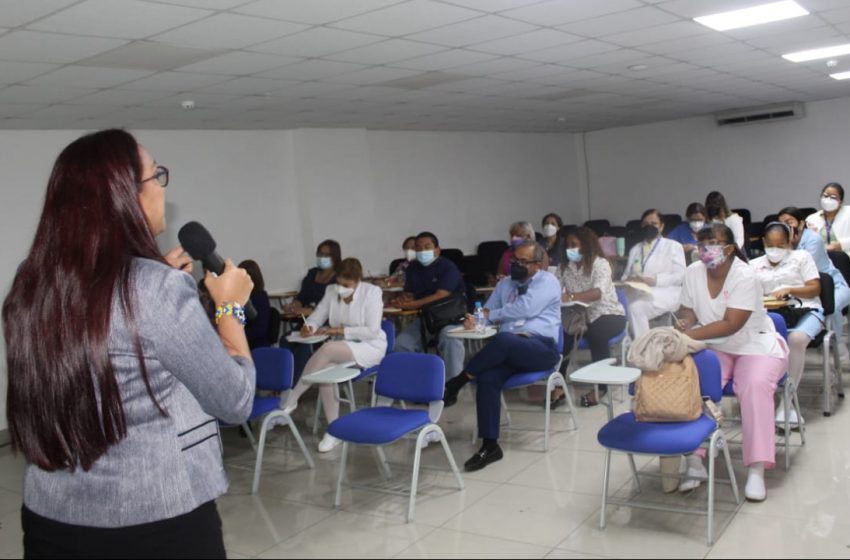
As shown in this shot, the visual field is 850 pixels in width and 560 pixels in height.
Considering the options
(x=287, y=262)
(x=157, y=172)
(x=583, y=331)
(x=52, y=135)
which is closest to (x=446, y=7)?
(x=583, y=331)

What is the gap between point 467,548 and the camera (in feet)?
12.0

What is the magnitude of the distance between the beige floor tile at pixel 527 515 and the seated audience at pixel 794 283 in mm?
1802

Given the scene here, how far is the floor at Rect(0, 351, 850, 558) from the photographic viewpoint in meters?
3.54

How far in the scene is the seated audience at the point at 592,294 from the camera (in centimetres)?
619

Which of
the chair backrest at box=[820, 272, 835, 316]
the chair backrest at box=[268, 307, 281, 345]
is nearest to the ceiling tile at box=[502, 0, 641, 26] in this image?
the chair backrest at box=[820, 272, 835, 316]

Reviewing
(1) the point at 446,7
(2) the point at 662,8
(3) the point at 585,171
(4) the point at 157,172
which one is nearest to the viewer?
(4) the point at 157,172

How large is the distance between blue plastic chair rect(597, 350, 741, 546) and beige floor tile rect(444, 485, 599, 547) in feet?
0.63

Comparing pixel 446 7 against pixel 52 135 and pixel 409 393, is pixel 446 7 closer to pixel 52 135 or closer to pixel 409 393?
pixel 409 393

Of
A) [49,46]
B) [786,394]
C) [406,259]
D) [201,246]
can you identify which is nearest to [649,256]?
[406,259]

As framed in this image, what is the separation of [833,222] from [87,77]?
6.33 metres

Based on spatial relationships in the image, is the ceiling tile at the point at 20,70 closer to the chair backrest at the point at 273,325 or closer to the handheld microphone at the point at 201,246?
the chair backrest at the point at 273,325

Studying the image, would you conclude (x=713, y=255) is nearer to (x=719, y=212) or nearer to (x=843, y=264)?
(x=843, y=264)

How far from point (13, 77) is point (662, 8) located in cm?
428

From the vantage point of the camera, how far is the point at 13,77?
518 cm
